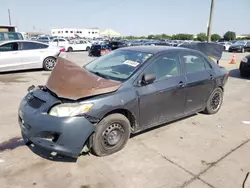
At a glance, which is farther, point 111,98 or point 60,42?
point 60,42

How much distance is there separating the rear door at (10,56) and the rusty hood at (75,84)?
6833 millimetres

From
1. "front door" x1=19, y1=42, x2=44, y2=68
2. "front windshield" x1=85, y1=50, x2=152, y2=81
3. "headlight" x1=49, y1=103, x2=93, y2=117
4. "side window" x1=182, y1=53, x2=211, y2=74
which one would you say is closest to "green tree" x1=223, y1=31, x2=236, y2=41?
"front door" x1=19, y1=42, x2=44, y2=68

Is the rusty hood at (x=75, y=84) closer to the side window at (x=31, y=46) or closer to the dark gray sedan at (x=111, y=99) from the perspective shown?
the dark gray sedan at (x=111, y=99)

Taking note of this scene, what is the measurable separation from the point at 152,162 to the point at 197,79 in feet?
6.50

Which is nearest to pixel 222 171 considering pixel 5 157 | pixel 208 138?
pixel 208 138

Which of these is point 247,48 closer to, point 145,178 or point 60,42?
point 60,42

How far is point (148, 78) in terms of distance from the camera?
10.8ft

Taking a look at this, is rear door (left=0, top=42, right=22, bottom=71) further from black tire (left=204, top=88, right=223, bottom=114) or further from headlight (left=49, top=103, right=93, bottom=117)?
black tire (left=204, top=88, right=223, bottom=114)

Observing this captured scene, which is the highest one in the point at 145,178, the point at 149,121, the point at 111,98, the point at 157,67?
the point at 157,67

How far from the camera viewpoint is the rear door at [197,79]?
416 centimetres

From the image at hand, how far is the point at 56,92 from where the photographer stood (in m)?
2.98

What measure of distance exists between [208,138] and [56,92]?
2686 millimetres

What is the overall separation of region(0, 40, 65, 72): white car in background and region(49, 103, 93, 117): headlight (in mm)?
7457

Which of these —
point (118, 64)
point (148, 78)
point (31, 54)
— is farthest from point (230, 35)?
point (148, 78)
